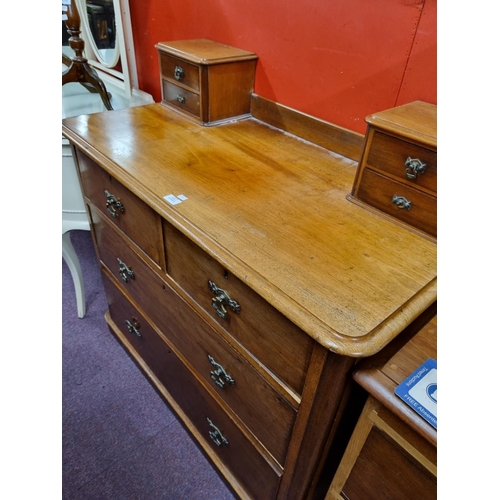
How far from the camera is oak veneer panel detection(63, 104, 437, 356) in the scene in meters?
0.58

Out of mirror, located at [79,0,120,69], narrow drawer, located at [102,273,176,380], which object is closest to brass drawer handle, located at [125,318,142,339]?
narrow drawer, located at [102,273,176,380]

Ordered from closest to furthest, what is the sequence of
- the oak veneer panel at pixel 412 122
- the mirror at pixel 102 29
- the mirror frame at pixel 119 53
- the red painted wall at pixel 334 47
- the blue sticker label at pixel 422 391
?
the blue sticker label at pixel 422 391 → the oak veneer panel at pixel 412 122 → the red painted wall at pixel 334 47 → the mirror frame at pixel 119 53 → the mirror at pixel 102 29

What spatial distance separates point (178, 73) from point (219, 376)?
0.92 meters

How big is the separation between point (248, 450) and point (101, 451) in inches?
25.3

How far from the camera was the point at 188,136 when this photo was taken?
109 cm

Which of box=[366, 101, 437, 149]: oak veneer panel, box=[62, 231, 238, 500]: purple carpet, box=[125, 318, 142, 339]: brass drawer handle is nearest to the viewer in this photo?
box=[366, 101, 437, 149]: oak veneer panel

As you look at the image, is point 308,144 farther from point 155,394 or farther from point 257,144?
point 155,394

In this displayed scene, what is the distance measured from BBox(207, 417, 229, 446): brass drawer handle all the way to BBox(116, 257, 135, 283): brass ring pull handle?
1.65ft

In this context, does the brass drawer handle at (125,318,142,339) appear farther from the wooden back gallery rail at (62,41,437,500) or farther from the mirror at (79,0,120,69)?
the mirror at (79,0,120,69)

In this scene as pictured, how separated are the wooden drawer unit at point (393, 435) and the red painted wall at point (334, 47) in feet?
1.81

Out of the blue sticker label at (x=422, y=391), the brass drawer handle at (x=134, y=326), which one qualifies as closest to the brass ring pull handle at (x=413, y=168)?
the blue sticker label at (x=422, y=391)

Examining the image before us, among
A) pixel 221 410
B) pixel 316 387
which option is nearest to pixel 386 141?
pixel 316 387

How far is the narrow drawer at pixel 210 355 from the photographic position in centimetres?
77

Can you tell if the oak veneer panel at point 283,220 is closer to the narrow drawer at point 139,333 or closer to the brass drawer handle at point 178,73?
the brass drawer handle at point 178,73
